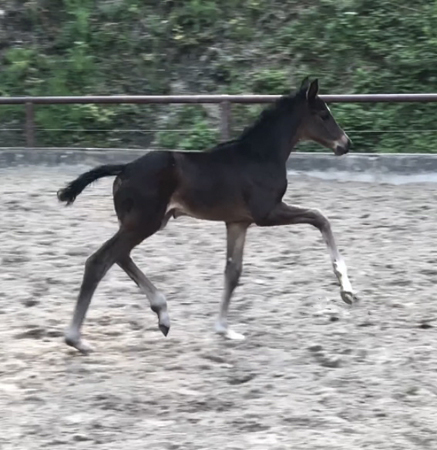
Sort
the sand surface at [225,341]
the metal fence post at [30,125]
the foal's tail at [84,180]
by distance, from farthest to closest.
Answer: the metal fence post at [30,125] → the foal's tail at [84,180] → the sand surface at [225,341]

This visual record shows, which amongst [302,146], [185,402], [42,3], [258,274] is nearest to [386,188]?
[302,146]

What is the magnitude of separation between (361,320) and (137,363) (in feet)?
5.27

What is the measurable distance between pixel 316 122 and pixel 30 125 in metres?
6.32

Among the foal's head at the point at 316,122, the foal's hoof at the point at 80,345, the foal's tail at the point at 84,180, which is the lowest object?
the foal's hoof at the point at 80,345

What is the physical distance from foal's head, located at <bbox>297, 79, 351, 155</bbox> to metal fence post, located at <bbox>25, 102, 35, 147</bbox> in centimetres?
619

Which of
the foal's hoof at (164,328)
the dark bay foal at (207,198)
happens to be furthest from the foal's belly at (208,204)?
the foal's hoof at (164,328)

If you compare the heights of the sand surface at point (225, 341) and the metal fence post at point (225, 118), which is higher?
the sand surface at point (225, 341)

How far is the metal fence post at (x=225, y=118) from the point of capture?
10258 millimetres

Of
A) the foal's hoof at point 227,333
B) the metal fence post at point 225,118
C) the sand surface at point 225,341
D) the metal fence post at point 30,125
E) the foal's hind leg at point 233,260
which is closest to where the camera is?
the sand surface at point 225,341

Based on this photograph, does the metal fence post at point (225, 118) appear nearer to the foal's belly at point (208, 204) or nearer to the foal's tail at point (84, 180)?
the foal's belly at point (208, 204)

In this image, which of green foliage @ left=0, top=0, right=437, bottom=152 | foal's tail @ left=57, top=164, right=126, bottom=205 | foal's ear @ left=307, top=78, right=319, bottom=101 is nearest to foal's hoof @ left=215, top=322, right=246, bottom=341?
foal's tail @ left=57, top=164, right=126, bottom=205

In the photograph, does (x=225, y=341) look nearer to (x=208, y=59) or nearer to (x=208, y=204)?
(x=208, y=204)

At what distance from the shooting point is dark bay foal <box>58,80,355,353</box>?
16.8ft

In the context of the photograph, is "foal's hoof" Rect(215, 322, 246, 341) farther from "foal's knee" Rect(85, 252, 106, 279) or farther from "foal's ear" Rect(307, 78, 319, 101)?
"foal's ear" Rect(307, 78, 319, 101)
